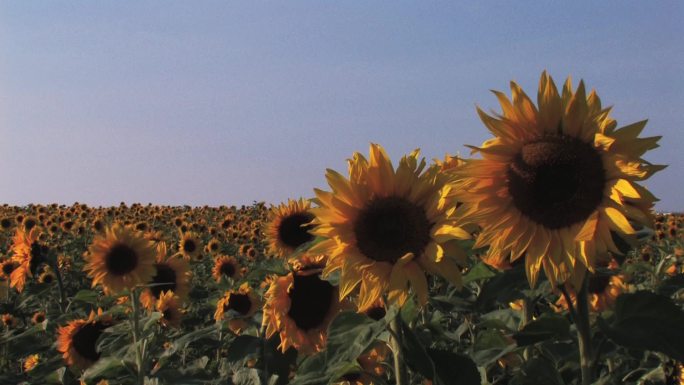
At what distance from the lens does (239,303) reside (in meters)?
5.77

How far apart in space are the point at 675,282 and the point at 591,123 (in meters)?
1.04

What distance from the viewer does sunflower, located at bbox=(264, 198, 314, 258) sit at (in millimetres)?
6801

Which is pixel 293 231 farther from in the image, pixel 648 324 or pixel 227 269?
pixel 648 324

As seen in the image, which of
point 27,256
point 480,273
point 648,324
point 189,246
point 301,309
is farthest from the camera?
point 189,246

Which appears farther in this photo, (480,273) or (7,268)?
(7,268)

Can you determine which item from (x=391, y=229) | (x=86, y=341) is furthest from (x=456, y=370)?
(x=86, y=341)

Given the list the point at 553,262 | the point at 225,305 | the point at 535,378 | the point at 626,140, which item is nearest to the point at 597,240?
the point at 553,262

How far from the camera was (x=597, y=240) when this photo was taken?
2.30 meters

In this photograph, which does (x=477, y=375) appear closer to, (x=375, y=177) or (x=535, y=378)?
(x=535, y=378)

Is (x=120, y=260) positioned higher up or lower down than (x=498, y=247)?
lower down

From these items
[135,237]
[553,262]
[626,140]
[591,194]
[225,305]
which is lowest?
[225,305]

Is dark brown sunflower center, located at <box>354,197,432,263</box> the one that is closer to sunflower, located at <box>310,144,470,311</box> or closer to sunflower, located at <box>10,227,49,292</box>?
sunflower, located at <box>310,144,470,311</box>

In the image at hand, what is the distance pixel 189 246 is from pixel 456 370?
1094 cm

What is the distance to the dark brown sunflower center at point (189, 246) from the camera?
12.8 metres
